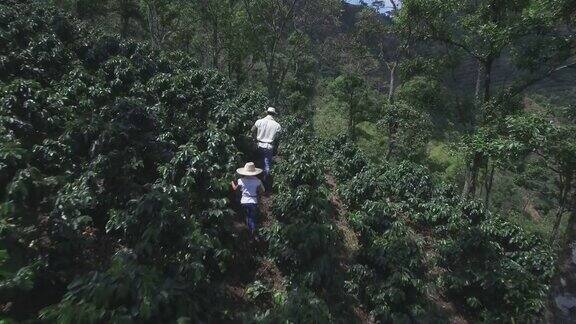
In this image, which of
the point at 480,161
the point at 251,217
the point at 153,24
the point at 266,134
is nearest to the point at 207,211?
the point at 251,217

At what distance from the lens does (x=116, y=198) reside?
22.2ft

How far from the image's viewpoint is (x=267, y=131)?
968 cm

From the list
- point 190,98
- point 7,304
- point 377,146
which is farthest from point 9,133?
point 377,146

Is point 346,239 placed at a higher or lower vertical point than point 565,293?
lower

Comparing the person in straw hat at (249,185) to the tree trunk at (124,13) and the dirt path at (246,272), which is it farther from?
the tree trunk at (124,13)

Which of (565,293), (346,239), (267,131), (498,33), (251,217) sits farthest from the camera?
(498,33)

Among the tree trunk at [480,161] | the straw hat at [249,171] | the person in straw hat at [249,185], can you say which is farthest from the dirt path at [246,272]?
the tree trunk at [480,161]

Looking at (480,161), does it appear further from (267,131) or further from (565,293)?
(565,293)

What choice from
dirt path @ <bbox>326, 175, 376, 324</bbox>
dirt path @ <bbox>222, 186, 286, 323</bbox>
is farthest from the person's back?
dirt path @ <bbox>326, 175, 376, 324</bbox>

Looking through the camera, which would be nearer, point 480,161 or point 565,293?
point 565,293

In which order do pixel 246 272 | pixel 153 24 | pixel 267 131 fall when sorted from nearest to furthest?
pixel 246 272, pixel 267 131, pixel 153 24

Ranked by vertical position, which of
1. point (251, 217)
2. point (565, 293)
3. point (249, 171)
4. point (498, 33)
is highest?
point (498, 33)

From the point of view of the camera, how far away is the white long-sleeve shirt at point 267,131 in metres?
9.65

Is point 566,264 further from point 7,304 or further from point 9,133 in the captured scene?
point 9,133
